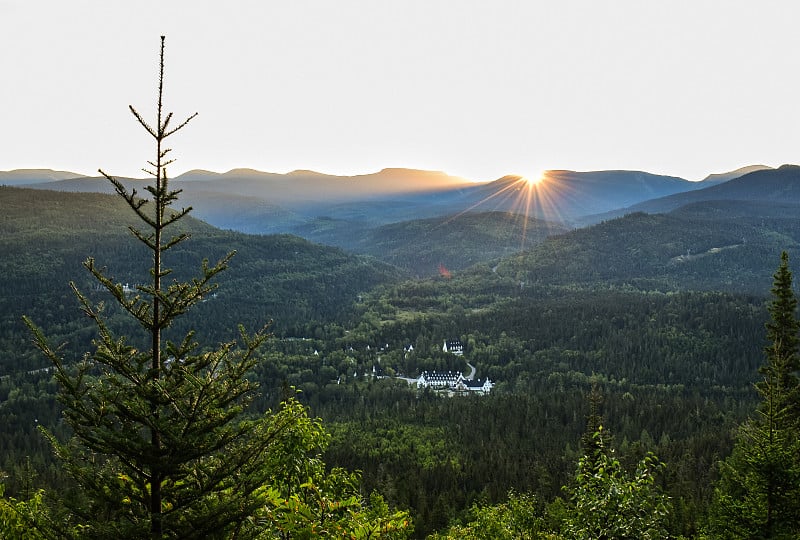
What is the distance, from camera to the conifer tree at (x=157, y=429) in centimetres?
1131

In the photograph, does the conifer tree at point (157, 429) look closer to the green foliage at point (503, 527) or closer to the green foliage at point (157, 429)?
the green foliage at point (157, 429)

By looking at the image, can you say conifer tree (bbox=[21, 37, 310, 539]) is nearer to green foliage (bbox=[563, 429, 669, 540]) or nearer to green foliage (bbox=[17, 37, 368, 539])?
green foliage (bbox=[17, 37, 368, 539])

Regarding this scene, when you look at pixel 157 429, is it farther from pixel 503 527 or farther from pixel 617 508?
pixel 503 527

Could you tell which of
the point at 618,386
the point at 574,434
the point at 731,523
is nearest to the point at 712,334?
the point at 618,386

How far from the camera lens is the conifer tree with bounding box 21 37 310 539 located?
445 inches

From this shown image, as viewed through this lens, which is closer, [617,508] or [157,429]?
[157,429]

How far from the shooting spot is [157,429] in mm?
11195

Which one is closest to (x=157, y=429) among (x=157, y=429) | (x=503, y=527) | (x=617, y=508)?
(x=157, y=429)

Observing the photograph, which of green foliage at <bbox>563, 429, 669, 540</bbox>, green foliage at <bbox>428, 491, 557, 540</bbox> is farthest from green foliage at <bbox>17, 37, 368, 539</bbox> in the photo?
green foliage at <bbox>428, 491, 557, 540</bbox>

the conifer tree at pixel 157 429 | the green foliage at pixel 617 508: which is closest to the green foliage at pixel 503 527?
the green foliage at pixel 617 508

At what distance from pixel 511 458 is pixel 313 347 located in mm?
116317

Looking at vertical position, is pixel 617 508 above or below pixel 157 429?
below

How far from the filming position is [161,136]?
40.1 ft

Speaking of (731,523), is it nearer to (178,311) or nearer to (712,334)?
(178,311)
